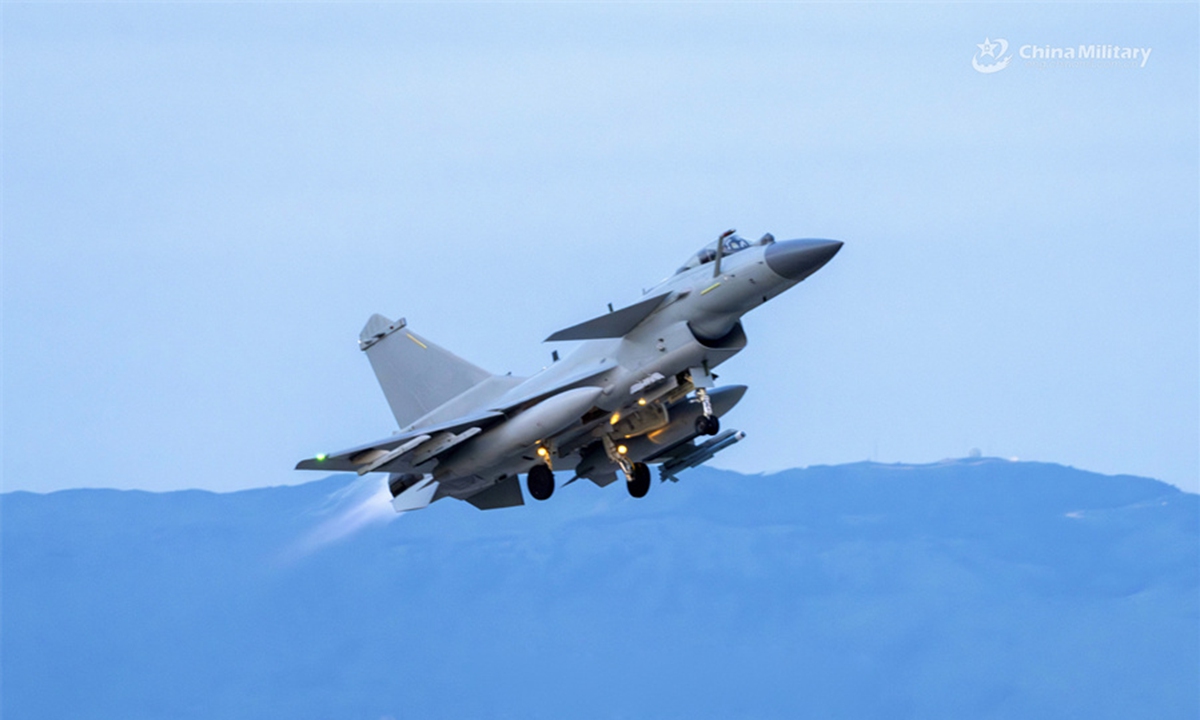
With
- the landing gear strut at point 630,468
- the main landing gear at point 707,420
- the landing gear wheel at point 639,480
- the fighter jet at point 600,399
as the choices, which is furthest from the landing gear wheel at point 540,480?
the main landing gear at point 707,420

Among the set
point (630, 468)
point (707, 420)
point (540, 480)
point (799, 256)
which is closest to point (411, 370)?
point (540, 480)

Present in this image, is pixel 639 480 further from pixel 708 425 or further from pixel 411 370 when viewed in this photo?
pixel 411 370

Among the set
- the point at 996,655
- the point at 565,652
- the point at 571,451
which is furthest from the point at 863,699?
the point at 571,451

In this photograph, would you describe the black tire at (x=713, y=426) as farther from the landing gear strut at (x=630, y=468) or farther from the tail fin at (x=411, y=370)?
the tail fin at (x=411, y=370)

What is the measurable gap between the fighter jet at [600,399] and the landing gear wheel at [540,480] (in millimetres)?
24

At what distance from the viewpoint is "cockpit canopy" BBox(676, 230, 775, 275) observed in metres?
24.0

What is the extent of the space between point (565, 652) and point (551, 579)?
5.66 meters

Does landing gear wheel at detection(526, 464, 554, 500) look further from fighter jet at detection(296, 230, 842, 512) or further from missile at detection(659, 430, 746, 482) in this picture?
missile at detection(659, 430, 746, 482)

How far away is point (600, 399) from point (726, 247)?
3176 millimetres

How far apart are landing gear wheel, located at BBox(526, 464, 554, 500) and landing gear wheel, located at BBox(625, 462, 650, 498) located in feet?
Result: 5.07

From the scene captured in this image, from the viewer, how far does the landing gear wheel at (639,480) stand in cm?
2686

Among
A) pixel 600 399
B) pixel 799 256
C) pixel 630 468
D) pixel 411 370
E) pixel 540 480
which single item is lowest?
pixel 630 468

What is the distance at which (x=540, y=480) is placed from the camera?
26.1 meters

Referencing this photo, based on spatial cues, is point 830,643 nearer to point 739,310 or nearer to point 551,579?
point 551,579
